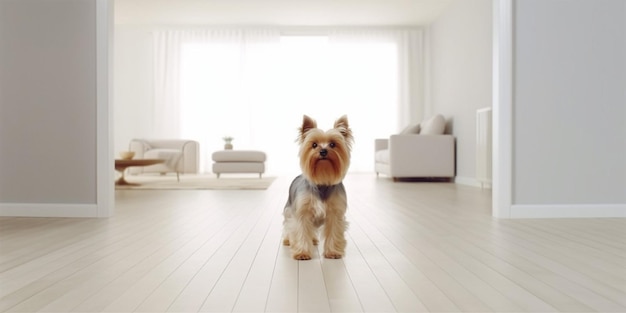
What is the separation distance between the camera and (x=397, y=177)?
25.1ft

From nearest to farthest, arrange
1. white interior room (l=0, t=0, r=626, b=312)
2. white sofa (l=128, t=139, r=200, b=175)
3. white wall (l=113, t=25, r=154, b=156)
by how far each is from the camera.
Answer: white interior room (l=0, t=0, r=626, b=312), white sofa (l=128, t=139, r=200, b=175), white wall (l=113, t=25, r=154, b=156)

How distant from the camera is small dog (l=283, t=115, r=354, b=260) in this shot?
2055 millimetres

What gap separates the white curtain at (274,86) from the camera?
10.1m

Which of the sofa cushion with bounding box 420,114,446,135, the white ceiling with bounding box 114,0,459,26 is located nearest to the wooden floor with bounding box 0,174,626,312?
the sofa cushion with bounding box 420,114,446,135

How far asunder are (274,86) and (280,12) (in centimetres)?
166

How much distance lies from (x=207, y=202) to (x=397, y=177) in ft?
12.3

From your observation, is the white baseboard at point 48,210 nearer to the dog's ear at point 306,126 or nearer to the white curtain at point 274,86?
the dog's ear at point 306,126

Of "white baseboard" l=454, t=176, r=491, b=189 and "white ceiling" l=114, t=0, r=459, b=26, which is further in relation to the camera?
"white ceiling" l=114, t=0, r=459, b=26

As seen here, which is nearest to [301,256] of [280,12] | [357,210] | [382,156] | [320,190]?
[320,190]

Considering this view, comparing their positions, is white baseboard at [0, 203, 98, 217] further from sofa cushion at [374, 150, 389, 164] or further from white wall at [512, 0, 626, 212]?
sofa cushion at [374, 150, 389, 164]

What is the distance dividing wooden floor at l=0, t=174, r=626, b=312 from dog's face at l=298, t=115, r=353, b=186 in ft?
1.10

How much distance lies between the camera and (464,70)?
24.0 feet

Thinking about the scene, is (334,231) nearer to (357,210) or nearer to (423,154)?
(357,210)

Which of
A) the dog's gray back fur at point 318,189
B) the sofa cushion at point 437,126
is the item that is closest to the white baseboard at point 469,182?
the sofa cushion at point 437,126
